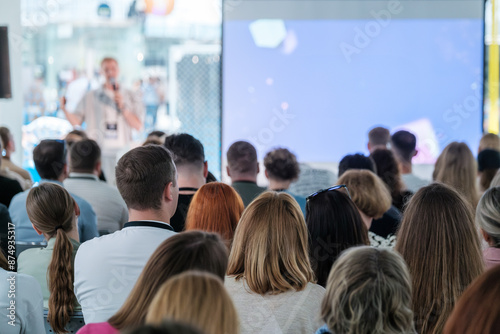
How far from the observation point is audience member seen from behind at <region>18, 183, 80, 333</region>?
264 centimetres

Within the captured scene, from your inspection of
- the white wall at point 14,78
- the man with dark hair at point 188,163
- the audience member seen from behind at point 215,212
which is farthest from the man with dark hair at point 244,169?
the white wall at point 14,78

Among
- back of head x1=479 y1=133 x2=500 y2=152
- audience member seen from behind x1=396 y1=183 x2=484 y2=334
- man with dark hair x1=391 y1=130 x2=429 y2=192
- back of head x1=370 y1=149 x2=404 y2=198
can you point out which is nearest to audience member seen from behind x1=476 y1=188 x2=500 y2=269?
audience member seen from behind x1=396 y1=183 x2=484 y2=334

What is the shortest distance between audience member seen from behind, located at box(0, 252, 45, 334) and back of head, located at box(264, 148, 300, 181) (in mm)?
2132

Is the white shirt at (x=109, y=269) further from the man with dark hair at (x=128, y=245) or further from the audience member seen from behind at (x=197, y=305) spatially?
the audience member seen from behind at (x=197, y=305)

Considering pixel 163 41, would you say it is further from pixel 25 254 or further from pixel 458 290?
pixel 458 290

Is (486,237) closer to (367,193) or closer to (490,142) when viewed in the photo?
(367,193)

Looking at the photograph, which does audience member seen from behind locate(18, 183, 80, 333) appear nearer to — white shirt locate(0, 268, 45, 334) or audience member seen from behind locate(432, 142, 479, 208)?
white shirt locate(0, 268, 45, 334)

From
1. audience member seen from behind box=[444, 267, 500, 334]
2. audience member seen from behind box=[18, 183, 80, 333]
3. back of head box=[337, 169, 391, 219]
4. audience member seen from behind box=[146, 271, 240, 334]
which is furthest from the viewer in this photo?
back of head box=[337, 169, 391, 219]

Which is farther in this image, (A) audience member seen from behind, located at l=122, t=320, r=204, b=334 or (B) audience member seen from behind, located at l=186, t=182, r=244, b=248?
(B) audience member seen from behind, located at l=186, t=182, r=244, b=248

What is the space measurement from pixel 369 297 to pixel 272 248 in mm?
627

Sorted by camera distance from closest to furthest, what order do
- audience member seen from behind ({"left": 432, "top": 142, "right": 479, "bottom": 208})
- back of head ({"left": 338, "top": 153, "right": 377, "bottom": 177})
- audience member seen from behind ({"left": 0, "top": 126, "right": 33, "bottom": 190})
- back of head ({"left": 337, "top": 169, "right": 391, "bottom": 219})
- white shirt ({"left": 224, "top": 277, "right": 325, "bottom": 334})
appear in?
white shirt ({"left": 224, "top": 277, "right": 325, "bottom": 334}) < back of head ({"left": 337, "top": 169, "right": 391, "bottom": 219}) < back of head ({"left": 338, "top": 153, "right": 377, "bottom": 177}) < audience member seen from behind ({"left": 432, "top": 142, "right": 479, "bottom": 208}) < audience member seen from behind ({"left": 0, "top": 126, "right": 33, "bottom": 190})

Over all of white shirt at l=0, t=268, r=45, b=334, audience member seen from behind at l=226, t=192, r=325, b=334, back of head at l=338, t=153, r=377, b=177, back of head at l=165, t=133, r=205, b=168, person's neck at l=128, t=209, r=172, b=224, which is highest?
back of head at l=165, t=133, r=205, b=168

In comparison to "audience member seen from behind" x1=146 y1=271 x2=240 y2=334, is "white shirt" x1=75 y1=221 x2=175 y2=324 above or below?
below

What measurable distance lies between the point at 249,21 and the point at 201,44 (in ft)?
2.62
